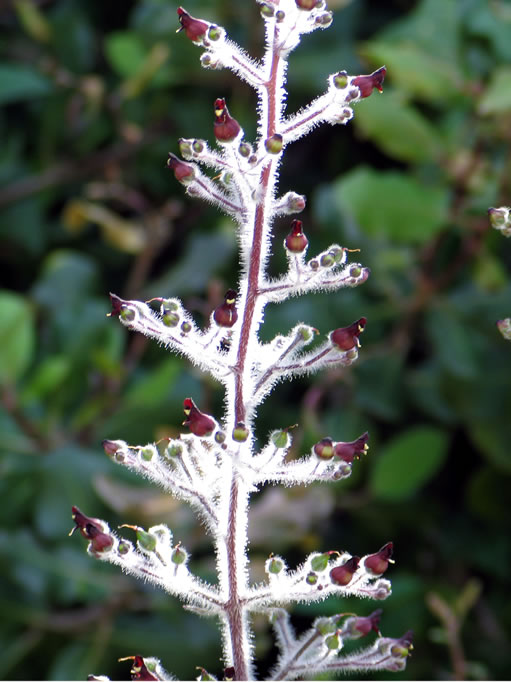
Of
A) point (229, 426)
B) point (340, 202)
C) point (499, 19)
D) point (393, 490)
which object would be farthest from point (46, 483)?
point (499, 19)

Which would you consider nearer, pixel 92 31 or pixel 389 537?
pixel 389 537

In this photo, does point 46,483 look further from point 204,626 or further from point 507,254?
point 507,254

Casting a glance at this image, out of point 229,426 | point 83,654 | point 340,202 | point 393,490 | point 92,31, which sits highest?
point 92,31

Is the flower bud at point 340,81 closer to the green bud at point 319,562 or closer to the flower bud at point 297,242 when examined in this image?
the flower bud at point 297,242

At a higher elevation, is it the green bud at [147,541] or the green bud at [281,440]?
the green bud at [281,440]

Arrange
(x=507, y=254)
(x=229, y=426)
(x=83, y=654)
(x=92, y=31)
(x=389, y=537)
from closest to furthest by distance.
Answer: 1. (x=229, y=426)
2. (x=83, y=654)
3. (x=389, y=537)
4. (x=507, y=254)
5. (x=92, y=31)

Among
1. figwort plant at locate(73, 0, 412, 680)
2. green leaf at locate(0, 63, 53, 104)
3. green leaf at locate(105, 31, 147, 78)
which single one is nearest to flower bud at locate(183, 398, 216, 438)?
figwort plant at locate(73, 0, 412, 680)

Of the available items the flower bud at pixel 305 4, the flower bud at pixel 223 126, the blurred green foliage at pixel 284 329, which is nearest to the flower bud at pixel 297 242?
the flower bud at pixel 223 126
